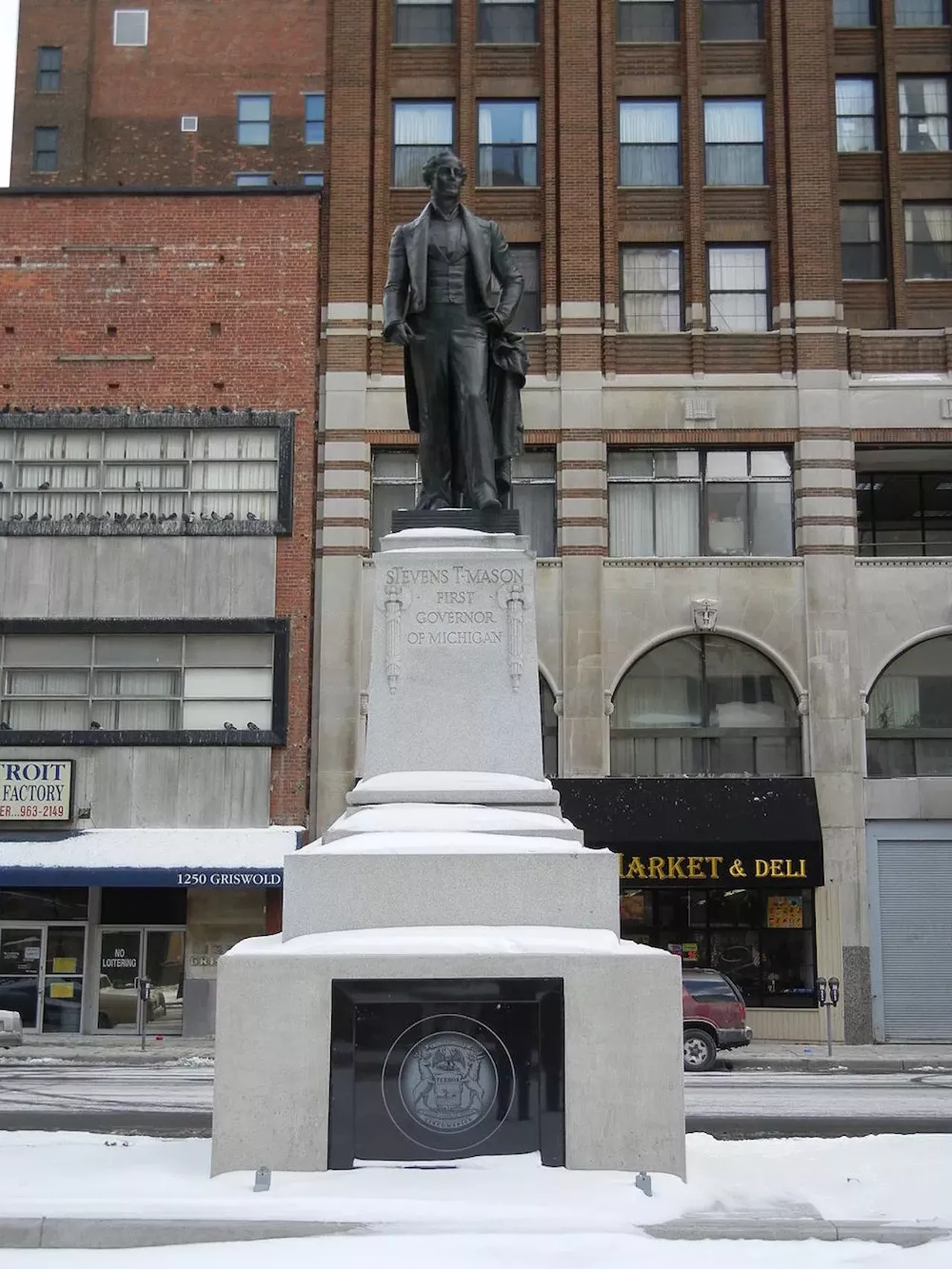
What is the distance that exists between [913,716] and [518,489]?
939cm

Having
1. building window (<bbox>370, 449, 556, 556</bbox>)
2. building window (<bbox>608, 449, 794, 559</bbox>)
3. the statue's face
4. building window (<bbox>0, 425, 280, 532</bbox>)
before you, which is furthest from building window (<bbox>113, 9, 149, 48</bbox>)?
the statue's face

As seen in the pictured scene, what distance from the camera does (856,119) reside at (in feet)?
104

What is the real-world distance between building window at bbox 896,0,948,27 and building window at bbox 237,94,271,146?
58.1 feet

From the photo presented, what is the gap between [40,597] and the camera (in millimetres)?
29047

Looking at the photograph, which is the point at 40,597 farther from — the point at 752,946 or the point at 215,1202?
the point at 215,1202

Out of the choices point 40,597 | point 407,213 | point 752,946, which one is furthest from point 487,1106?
point 407,213

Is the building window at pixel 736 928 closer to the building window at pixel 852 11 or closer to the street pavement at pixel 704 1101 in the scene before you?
the street pavement at pixel 704 1101

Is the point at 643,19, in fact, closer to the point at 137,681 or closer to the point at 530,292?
the point at 530,292

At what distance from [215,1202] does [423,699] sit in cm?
372

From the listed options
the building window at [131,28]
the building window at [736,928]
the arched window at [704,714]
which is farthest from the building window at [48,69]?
the building window at [736,928]

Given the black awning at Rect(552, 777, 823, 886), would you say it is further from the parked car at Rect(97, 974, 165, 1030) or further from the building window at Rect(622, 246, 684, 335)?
the building window at Rect(622, 246, 684, 335)

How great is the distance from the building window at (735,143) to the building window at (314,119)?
1352 centimetres

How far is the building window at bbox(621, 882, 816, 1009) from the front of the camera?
27.6m

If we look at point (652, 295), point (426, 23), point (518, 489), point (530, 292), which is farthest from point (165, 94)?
point (518, 489)
